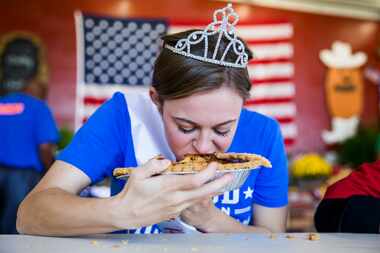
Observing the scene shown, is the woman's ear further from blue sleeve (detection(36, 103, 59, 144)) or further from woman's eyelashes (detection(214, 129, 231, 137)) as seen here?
blue sleeve (detection(36, 103, 59, 144))

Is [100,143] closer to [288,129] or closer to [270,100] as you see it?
[270,100]

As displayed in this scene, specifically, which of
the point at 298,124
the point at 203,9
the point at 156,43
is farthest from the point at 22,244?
the point at 298,124

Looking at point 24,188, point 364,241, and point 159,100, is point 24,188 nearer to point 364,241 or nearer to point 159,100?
point 159,100

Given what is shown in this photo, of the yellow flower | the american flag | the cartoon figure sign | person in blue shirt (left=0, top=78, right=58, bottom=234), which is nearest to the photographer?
the american flag

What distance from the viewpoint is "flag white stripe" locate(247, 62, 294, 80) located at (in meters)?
6.54

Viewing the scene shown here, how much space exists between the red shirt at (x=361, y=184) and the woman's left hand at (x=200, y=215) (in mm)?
279

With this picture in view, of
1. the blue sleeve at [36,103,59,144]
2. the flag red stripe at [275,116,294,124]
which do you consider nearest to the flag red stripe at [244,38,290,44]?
the flag red stripe at [275,116,294,124]

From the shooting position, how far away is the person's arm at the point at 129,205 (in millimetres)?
1090

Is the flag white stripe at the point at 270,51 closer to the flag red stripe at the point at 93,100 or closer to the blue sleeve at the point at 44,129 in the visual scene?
the flag red stripe at the point at 93,100

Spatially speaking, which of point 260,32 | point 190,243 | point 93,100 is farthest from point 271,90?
point 190,243

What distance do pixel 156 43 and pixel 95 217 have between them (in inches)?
113

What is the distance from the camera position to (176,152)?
4.62 feet

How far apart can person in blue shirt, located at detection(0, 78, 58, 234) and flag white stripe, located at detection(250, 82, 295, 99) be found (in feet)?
9.53

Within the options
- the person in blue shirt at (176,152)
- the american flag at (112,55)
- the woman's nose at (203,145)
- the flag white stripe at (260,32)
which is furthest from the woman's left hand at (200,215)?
the flag white stripe at (260,32)
